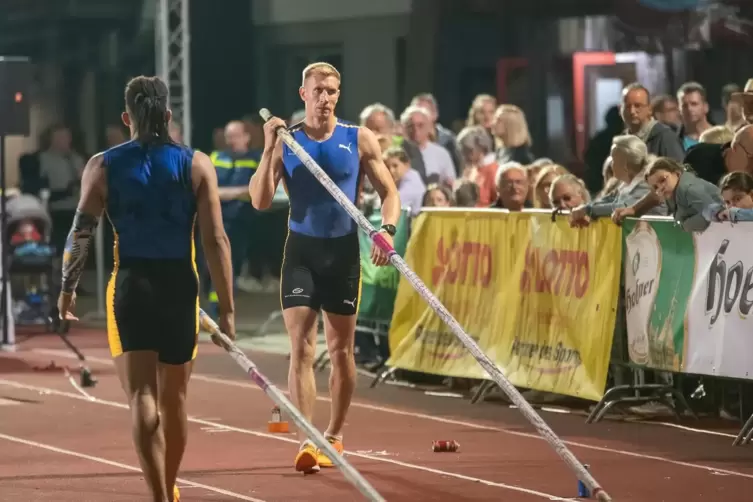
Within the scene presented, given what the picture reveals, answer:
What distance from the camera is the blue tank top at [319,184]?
10.4 meters

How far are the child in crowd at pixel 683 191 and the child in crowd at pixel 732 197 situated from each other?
0.06 metres

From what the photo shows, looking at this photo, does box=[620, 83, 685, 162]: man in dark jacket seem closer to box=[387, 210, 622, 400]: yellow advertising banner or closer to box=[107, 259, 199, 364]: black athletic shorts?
box=[387, 210, 622, 400]: yellow advertising banner

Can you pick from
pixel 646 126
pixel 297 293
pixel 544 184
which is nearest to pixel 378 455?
pixel 297 293

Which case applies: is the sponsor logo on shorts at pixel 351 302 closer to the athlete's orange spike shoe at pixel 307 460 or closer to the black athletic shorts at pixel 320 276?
the black athletic shorts at pixel 320 276

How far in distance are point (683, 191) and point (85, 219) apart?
16.0 feet

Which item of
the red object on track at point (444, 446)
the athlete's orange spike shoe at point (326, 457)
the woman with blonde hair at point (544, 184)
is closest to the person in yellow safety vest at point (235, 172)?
the woman with blonde hair at point (544, 184)

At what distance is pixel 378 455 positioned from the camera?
11.0 m

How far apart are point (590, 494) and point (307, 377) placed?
1899 millimetres

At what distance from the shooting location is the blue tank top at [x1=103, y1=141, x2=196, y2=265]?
8.07 meters

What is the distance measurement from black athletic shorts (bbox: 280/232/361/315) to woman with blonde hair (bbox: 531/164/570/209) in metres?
3.81

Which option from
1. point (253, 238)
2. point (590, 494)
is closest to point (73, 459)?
point (590, 494)

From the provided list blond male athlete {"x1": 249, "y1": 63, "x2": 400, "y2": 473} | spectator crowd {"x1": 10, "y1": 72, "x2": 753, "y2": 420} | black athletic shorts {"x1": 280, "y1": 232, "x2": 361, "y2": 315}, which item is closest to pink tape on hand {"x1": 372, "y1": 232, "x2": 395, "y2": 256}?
blond male athlete {"x1": 249, "y1": 63, "x2": 400, "y2": 473}

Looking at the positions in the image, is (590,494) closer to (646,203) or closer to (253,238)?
(646,203)

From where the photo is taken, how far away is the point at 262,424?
12.6m
